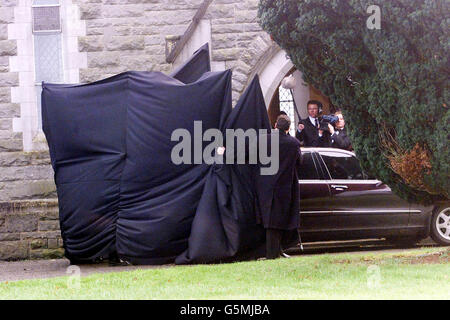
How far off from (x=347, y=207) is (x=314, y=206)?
1.62 feet

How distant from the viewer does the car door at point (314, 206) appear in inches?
572

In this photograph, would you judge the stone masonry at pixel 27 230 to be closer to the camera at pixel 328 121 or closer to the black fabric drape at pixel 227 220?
the black fabric drape at pixel 227 220

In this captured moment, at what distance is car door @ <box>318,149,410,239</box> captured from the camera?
48.3 feet

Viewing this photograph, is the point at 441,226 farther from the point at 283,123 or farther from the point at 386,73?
the point at 386,73

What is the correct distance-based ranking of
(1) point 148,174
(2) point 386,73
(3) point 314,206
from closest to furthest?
(2) point 386,73 → (1) point 148,174 → (3) point 314,206

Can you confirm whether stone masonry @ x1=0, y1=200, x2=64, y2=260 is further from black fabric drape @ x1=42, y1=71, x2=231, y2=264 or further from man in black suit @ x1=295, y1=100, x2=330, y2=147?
man in black suit @ x1=295, y1=100, x2=330, y2=147

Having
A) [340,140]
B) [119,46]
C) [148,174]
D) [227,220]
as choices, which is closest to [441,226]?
[340,140]

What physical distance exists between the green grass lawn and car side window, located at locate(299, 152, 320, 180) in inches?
99.6

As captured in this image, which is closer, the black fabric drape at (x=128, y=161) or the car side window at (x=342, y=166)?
the black fabric drape at (x=128, y=161)

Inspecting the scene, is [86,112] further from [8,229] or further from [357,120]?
[357,120]

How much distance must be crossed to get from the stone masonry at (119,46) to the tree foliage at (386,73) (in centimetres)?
485

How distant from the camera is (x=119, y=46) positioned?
17.0 m

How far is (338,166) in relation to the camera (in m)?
15.0

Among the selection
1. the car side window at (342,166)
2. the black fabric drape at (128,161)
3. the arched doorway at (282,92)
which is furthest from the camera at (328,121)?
the black fabric drape at (128,161)
